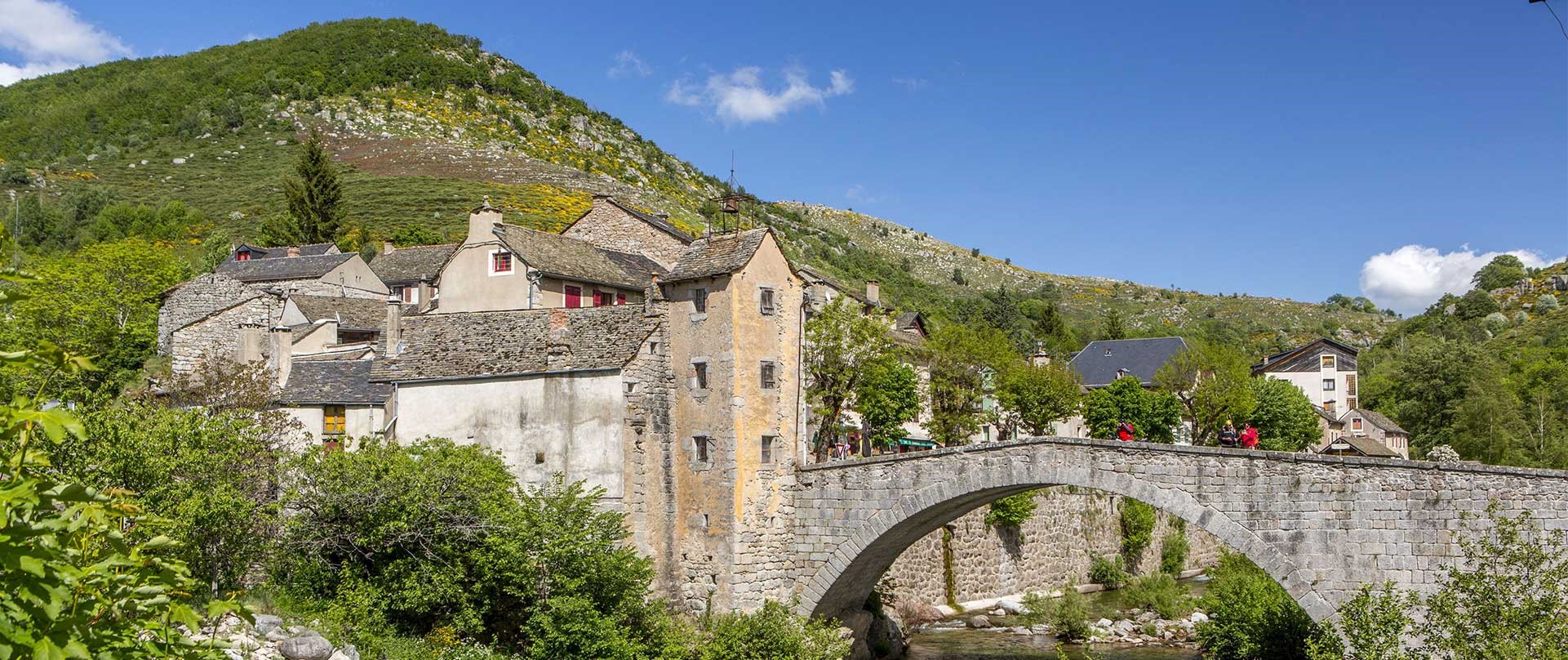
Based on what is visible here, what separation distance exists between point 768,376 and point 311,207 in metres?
47.8

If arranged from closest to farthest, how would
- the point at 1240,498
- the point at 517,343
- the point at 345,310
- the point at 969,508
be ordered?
the point at 1240,498 < the point at 517,343 < the point at 969,508 < the point at 345,310

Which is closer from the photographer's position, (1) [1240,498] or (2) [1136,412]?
(1) [1240,498]

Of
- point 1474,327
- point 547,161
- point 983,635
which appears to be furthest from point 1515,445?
point 547,161

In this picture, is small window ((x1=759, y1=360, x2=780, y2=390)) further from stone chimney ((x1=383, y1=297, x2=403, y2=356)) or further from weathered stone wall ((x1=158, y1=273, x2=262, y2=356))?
weathered stone wall ((x1=158, y1=273, x2=262, y2=356))

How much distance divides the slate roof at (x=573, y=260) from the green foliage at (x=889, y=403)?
888 cm

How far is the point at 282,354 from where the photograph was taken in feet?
122

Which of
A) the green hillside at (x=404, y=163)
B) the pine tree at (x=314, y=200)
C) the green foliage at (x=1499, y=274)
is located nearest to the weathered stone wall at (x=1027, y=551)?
the green hillside at (x=404, y=163)

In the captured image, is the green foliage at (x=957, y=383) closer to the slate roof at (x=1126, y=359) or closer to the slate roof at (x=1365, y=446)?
the slate roof at (x=1126, y=359)

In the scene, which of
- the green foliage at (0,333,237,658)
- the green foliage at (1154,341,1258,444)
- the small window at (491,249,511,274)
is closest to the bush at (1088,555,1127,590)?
the green foliage at (1154,341,1258,444)

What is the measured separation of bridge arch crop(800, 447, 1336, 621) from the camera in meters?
25.8

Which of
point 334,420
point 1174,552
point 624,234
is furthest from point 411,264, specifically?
point 1174,552

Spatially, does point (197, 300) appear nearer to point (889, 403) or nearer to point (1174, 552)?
point (889, 403)

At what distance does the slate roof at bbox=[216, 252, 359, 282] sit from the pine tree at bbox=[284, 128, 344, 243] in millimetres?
11831

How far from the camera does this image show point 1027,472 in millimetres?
28281
